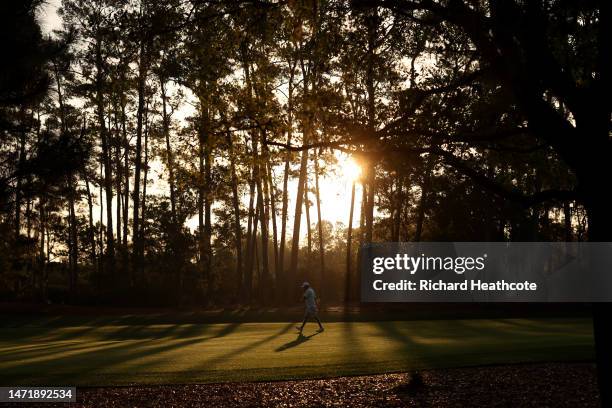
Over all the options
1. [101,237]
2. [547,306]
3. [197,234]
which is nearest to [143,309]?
[197,234]

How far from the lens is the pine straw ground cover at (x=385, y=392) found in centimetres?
973

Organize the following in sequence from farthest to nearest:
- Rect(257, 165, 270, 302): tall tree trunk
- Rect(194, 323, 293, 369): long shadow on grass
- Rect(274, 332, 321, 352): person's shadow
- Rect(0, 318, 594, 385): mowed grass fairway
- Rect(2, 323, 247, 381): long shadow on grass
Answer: Rect(257, 165, 270, 302): tall tree trunk → Rect(274, 332, 321, 352): person's shadow → Rect(194, 323, 293, 369): long shadow on grass → Rect(2, 323, 247, 381): long shadow on grass → Rect(0, 318, 594, 385): mowed grass fairway

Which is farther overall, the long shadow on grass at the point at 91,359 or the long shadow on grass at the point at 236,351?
the long shadow on grass at the point at 236,351

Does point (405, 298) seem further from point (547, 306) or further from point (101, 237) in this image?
point (101, 237)

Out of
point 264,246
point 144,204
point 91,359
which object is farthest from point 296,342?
point 144,204

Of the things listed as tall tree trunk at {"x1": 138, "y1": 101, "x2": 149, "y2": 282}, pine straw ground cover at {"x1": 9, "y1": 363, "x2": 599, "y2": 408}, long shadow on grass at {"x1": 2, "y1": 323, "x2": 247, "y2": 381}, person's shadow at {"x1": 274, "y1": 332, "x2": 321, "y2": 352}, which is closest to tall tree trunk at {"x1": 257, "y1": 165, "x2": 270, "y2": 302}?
tall tree trunk at {"x1": 138, "y1": 101, "x2": 149, "y2": 282}

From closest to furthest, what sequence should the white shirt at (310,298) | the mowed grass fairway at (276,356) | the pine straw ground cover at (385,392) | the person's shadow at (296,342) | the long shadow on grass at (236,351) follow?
the pine straw ground cover at (385,392) < the mowed grass fairway at (276,356) < the long shadow on grass at (236,351) < the person's shadow at (296,342) < the white shirt at (310,298)

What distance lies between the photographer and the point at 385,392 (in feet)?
34.2

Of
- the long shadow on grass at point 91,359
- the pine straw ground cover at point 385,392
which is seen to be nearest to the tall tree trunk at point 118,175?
the long shadow on grass at point 91,359

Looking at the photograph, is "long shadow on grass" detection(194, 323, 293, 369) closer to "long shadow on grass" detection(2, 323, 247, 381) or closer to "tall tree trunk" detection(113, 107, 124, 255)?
"long shadow on grass" detection(2, 323, 247, 381)

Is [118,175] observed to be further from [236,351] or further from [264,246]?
[236,351]

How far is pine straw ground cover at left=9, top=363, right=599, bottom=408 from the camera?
9734mm

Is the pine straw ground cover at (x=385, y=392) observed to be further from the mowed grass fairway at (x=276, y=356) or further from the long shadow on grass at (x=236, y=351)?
A: the long shadow on grass at (x=236, y=351)

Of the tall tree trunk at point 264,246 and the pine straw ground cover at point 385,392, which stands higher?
the tall tree trunk at point 264,246
